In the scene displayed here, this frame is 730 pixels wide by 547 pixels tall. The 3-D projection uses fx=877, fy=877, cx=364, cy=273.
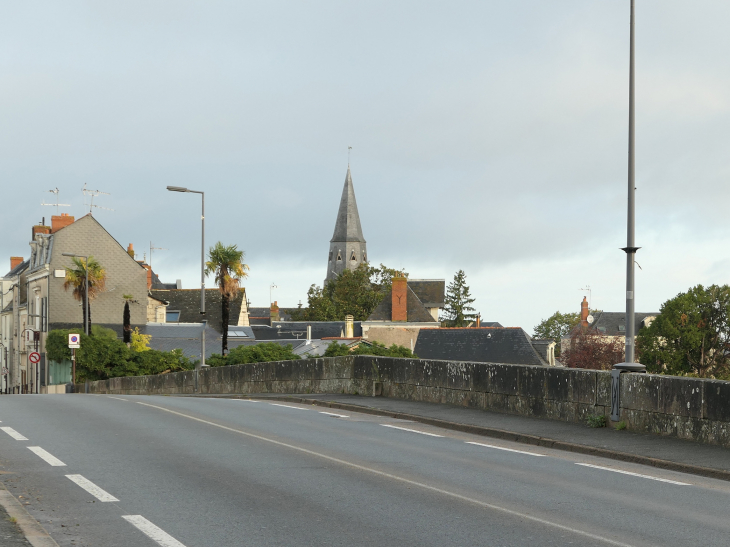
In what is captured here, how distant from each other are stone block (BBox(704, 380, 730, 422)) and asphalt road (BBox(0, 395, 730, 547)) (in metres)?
1.85

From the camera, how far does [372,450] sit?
1190 centimetres

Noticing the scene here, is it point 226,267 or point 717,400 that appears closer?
point 717,400

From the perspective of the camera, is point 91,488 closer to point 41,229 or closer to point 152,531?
point 152,531

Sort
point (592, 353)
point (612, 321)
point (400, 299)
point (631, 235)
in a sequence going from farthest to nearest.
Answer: point (612, 321) → point (400, 299) → point (592, 353) → point (631, 235)

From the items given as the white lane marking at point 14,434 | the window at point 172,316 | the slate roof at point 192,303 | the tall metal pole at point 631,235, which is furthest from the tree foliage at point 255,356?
the window at point 172,316

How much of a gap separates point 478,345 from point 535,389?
5660 centimetres

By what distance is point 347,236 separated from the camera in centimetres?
15575

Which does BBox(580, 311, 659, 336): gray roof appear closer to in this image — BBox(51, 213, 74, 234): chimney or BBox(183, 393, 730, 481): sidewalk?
BBox(51, 213, 74, 234): chimney

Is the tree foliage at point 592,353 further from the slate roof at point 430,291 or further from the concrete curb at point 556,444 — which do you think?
the concrete curb at point 556,444

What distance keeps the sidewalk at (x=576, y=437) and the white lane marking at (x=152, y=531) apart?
21.5 feet

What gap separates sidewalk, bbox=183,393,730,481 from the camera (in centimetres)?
1091

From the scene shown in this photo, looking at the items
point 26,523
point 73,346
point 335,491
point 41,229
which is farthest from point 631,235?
point 41,229

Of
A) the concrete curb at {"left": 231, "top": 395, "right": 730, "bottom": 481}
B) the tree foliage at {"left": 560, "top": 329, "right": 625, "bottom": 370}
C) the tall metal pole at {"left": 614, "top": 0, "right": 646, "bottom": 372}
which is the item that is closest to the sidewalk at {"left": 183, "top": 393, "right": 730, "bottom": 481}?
the concrete curb at {"left": 231, "top": 395, "right": 730, "bottom": 481}

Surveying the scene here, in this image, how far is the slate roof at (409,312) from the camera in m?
101
